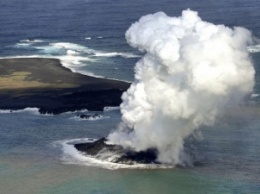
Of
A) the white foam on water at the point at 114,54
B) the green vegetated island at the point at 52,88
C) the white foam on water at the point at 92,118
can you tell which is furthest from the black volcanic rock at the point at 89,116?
the white foam on water at the point at 114,54

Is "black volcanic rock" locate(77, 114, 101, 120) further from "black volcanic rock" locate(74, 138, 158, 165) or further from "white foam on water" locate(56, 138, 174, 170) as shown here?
"black volcanic rock" locate(74, 138, 158, 165)

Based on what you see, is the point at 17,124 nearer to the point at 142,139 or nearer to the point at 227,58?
the point at 142,139

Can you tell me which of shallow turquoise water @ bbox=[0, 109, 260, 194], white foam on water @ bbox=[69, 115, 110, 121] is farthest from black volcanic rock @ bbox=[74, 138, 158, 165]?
white foam on water @ bbox=[69, 115, 110, 121]

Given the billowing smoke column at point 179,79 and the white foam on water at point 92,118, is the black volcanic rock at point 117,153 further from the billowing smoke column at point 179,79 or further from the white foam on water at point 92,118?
the white foam on water at point 92,118

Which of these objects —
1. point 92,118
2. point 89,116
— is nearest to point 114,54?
point 89,116

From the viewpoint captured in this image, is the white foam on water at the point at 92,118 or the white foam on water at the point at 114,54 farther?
A: the white foam on water at the point at 114,54

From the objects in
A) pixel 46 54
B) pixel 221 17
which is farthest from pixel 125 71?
pixel 221 17

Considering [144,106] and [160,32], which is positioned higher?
[160,32]
